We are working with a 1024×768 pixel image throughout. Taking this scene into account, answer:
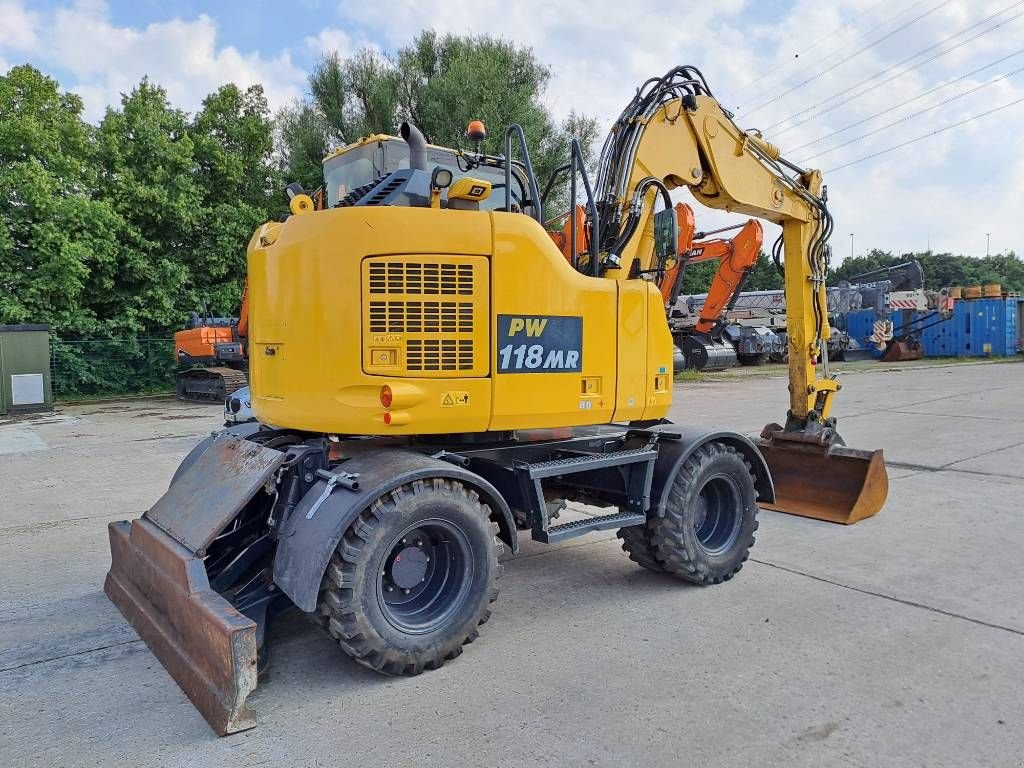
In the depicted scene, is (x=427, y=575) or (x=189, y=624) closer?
(x=189, y=624)

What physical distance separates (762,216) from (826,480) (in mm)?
2460

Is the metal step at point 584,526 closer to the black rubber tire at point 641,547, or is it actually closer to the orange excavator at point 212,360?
the black rubber tire at point 641,547

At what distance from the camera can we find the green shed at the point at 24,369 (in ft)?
55.8

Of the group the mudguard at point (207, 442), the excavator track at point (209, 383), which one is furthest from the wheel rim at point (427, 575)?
the excavator track at point (209, 383)

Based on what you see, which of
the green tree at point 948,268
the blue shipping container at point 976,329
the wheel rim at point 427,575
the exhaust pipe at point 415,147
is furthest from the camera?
the green tree at point 948,268

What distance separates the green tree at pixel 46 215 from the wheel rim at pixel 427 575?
18.6m

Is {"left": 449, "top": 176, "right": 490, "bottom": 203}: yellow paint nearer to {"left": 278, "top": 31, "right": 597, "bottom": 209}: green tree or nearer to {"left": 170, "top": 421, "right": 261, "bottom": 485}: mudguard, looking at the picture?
{"left": 170, "top": 421, "right": 261, "bottom": 485}: mudguard

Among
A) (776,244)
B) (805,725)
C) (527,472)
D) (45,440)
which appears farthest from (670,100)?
(45,440)

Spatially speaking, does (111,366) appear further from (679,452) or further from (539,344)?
(679,452)

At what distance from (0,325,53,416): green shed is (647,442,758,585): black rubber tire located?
56.5ft

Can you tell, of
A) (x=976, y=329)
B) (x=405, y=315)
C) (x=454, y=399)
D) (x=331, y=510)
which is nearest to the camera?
(x=331, y=510)

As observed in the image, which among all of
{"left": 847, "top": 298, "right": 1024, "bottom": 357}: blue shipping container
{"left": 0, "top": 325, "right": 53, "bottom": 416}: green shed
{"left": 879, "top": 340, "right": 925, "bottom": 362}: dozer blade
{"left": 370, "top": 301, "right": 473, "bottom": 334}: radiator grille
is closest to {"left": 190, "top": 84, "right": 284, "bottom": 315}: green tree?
{"left": 0, "top": 325, "right": 53, "bottom": 416}: green shed

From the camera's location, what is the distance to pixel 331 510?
359 centimetres

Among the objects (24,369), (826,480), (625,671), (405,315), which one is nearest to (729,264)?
(826,480)
